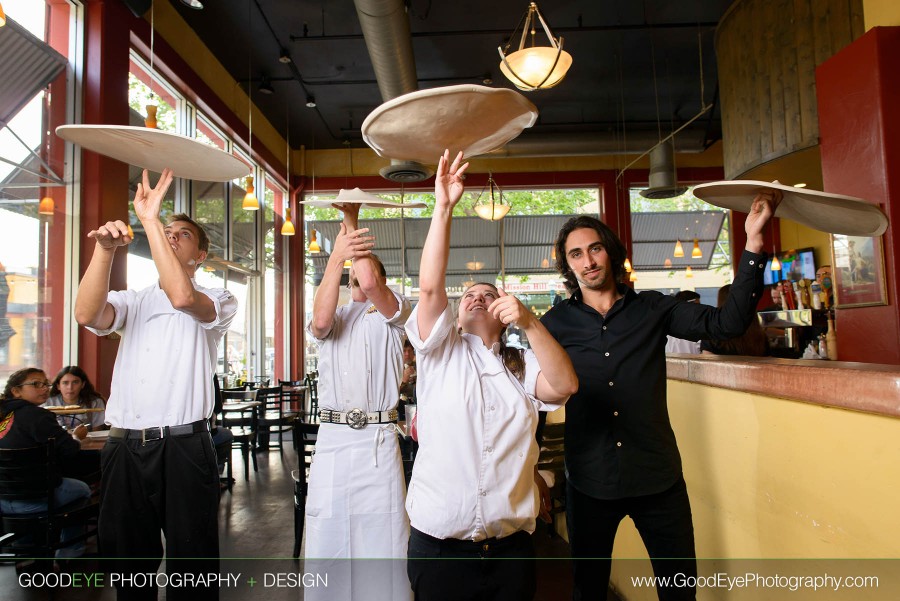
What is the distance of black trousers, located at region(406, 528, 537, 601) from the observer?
1.51 metres

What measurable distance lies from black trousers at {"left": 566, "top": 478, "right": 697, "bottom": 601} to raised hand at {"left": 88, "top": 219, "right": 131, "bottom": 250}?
5.72 feet

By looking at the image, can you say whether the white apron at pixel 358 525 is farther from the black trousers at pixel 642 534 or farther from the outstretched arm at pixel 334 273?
the black trousers at pixel 642 534

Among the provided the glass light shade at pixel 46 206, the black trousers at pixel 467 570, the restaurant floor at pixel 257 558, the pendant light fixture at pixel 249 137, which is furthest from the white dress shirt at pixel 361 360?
the pendant light fixture at pixel 249 137

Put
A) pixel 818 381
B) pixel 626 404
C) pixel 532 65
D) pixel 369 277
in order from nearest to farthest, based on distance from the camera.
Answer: pixel 818 381 → pixel 626 404 → pixel 369 277 → pixel 532 65

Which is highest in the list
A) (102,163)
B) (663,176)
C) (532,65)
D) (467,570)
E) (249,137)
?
(249,137)

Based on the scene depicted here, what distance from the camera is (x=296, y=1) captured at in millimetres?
6570

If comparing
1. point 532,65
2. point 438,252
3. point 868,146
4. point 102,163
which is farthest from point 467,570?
point 102,163

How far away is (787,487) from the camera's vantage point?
175 cm

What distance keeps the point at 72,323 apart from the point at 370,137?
4.49 meters

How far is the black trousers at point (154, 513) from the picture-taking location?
1918mm

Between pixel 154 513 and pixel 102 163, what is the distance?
418 cm

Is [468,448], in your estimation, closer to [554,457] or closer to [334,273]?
[334,273]

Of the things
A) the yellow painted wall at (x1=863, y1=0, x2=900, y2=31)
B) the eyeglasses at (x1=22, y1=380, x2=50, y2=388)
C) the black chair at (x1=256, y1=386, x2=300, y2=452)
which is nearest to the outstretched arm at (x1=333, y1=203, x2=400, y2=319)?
the eyeglasses at (x1=22, y1=380, x2=50, y2=388)

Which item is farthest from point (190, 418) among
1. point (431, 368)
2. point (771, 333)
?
point (771, 333)
